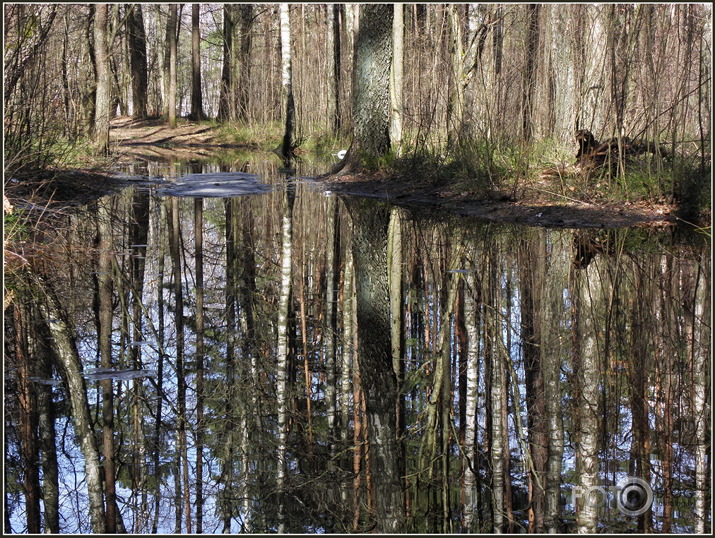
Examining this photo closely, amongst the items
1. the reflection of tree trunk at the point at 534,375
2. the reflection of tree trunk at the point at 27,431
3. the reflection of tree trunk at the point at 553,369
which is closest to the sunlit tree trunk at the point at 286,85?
the reflection of tree trunk at the point at 553,369

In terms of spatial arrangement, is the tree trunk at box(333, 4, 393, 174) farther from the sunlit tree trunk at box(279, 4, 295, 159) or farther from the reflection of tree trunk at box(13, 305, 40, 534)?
the reflection of tree trunk at box(13, 305, 40, 534)

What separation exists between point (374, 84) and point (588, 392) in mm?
10076

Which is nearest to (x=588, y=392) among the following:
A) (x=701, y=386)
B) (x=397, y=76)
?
(x=701, y=386)

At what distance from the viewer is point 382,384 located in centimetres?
344

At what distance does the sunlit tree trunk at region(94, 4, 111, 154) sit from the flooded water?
731cm

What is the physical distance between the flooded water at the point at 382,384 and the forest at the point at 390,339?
0.04 ft

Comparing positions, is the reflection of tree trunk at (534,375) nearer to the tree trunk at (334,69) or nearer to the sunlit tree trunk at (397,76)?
the sunlit tree trunk at (397,76)

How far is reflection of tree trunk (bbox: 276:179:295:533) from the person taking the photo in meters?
2.53

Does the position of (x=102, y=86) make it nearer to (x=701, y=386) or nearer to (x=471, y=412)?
(x=471, y=412)

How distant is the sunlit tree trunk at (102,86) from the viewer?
13.3 m

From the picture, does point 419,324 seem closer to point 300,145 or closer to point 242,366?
point 242,366

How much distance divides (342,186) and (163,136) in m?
17.2

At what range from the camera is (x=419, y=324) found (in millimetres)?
4297

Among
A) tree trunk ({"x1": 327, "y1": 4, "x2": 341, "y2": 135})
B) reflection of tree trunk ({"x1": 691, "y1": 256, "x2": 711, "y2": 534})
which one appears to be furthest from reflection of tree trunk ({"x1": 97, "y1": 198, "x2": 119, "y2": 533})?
tree trunk ({"x1": 327, "y1": 4, "x2": 341, "y2": 135})
